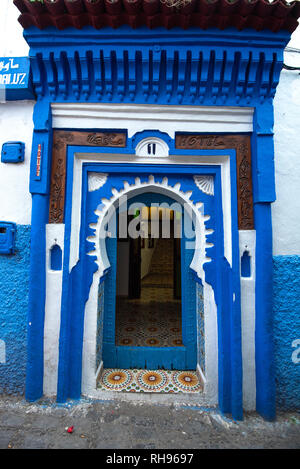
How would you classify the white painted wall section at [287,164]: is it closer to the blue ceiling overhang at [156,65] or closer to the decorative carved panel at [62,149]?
the blue ceiling overhang at [156,65]

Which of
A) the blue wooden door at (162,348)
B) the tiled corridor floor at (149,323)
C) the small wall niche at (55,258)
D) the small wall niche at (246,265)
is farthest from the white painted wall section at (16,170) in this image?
the small wall niche at (246,265)

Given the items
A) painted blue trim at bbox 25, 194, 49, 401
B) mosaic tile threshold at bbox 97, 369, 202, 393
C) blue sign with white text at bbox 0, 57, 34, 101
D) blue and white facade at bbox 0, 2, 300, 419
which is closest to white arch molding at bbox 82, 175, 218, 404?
blue and white facade at bbox 0, 2, 300, 419

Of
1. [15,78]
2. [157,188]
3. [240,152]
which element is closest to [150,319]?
[157,188]

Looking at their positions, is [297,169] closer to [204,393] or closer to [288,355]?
[288,355]

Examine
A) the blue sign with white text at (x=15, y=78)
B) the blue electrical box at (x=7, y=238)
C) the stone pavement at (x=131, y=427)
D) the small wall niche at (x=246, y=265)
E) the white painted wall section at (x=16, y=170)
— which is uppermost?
the blue sign with white text at (x=15, y=78)

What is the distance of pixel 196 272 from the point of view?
2.38 meters

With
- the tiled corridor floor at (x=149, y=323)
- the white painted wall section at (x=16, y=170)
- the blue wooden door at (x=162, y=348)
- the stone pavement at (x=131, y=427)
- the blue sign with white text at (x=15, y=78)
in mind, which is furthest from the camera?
the tiled corridor floor at (x=149, y=323)

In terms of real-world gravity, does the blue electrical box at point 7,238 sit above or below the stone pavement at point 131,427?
above

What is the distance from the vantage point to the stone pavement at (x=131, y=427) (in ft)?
5.67

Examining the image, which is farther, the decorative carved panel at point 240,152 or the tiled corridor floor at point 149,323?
the tiled corridor floor at point 149,323

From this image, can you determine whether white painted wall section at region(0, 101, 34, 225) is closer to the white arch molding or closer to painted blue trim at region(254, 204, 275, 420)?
the white arch molding

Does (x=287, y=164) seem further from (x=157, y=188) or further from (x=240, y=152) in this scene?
(x=157, y=188)

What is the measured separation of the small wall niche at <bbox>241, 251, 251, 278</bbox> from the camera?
7.25ft

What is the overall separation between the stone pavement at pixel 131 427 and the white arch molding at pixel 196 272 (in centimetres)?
23
